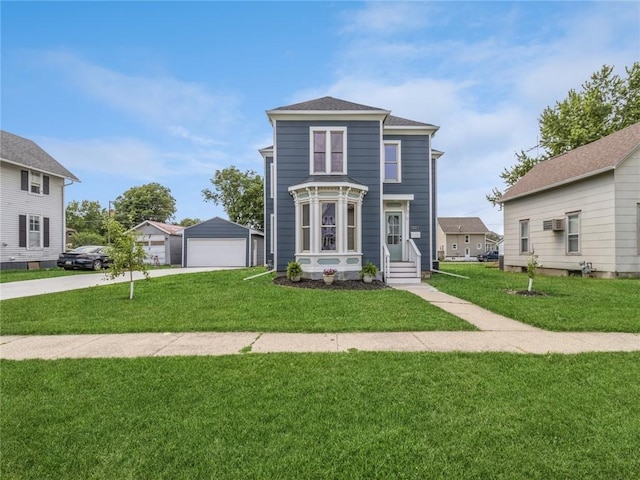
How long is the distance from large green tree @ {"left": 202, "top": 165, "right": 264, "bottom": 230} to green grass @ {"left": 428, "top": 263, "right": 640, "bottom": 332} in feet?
101

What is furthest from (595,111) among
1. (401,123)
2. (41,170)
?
(41,170)

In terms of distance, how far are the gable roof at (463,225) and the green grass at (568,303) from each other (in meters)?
40.1

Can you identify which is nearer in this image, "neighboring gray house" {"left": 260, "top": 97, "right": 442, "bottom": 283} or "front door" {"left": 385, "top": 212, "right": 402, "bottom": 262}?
"neighboring gray house" {"left": 260, "top": 97, "right": 442, "bottom": 283}

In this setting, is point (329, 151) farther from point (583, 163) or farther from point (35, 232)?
point (35, 232)

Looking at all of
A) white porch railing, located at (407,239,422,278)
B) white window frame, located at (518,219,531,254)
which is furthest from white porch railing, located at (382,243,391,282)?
white window frame, located at (518,219,531,254)

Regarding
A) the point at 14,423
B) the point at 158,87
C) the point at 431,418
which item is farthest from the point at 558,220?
the point at 158,87

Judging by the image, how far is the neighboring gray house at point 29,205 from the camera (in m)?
16.4

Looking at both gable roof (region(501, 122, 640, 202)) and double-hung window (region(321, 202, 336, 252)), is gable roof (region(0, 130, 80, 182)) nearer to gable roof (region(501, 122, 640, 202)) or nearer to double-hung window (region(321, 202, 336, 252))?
double-hung window (region(321, 202, 336, 252))

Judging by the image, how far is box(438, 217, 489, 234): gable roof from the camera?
49.5 m

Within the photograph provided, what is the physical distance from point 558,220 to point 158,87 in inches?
715

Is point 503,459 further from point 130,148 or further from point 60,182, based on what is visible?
point 130,148

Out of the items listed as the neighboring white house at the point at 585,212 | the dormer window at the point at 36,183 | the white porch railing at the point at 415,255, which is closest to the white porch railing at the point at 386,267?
the white porch railing at the point at 415,255

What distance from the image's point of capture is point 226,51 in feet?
39.7

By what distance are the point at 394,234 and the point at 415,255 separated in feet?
4.62
